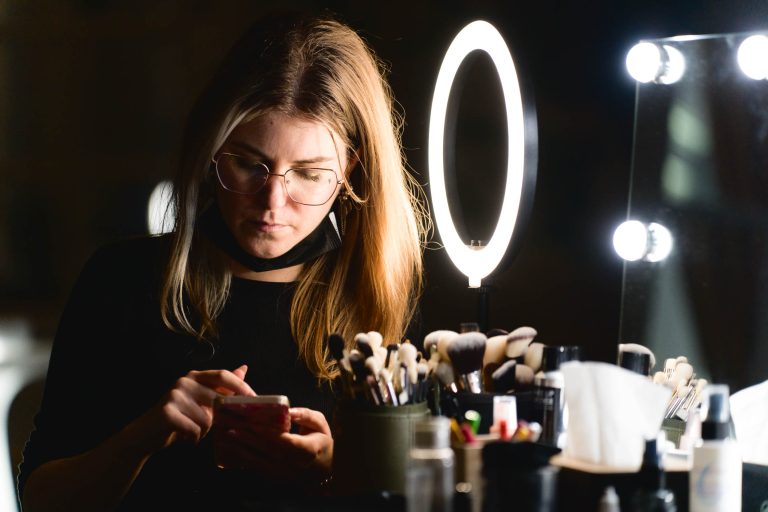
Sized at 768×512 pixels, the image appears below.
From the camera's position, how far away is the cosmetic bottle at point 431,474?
28.6 inches

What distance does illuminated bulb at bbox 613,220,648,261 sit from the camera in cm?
135

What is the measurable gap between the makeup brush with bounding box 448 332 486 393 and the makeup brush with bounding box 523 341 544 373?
6 cm

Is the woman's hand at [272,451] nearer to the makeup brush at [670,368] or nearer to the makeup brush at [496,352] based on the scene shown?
the makeup brush at [496,352]

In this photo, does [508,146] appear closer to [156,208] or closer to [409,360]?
[409,360]

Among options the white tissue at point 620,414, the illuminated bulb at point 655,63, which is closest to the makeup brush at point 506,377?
the white tissue at point 620,414

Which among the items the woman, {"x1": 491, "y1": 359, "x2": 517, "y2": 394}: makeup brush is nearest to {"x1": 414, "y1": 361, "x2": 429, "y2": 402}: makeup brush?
{"x1": 491, "y1": 359, "x2": 517, "y2": 394}: makeup brush

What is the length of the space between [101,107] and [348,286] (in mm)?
1218

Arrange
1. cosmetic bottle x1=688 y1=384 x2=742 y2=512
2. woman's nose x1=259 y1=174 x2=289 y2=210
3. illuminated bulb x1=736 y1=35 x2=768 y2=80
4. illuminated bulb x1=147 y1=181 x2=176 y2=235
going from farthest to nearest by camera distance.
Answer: illuminated bulb x1=147 y1=181 x2=176 y2=235
woman's nose x1=259 y1=174 x2=289 y2=210
illuminated bulb x1=736 y1=35 x2=768 y2=80
cosmetic bottle x1=688 y1=384 x2=742 y2=512

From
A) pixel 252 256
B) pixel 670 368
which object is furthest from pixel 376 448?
pixel 252 256

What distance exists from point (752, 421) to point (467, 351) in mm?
384

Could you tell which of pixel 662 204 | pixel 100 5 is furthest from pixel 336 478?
Answer: pixel 100 5

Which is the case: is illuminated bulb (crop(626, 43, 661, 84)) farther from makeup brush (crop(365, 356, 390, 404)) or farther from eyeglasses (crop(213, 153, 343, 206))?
makeup brush (crop(365, 356, 390, 404))

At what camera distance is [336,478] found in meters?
0.97

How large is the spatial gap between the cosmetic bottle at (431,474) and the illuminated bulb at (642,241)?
0.70 metres
